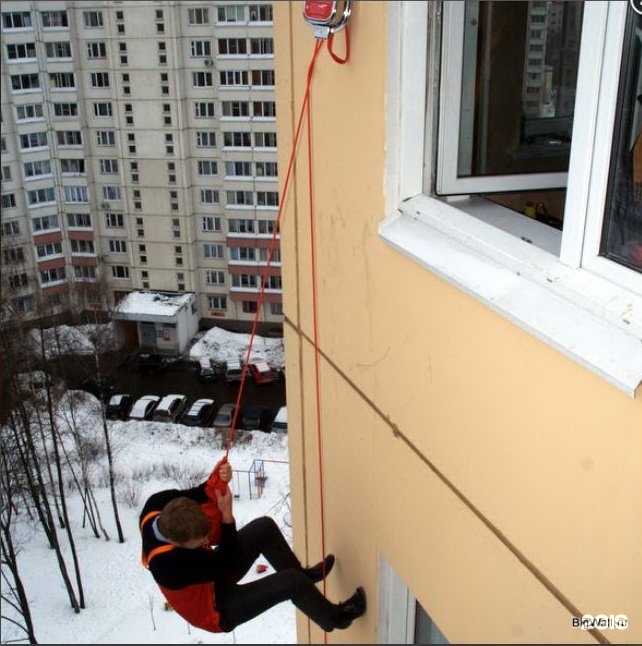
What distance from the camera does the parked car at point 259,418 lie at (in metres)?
5.45

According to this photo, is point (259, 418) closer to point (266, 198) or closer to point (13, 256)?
point (266, 198)

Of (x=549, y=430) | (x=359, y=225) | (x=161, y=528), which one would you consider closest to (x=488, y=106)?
(x=359, y=225)

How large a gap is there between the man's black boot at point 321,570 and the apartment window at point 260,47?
19.2 ft

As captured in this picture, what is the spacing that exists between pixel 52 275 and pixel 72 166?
146 centimetres

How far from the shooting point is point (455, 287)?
0.95 meters

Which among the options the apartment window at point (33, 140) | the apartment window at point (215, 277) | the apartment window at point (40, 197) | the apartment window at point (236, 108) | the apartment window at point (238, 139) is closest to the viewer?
the apartment window at point (238, 139)

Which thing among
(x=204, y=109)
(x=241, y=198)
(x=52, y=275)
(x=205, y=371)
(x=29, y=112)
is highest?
(x=204, y=109)

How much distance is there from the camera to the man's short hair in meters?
1.43

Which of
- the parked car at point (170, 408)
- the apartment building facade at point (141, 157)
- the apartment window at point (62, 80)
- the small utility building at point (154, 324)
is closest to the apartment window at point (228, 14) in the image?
the apartment building facade at point (141, 157)

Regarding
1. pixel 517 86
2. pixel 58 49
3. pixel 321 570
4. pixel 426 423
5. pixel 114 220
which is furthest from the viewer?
pixel 58 49

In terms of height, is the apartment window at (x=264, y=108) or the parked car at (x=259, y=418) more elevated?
the apartment window at (x=264, y=108)

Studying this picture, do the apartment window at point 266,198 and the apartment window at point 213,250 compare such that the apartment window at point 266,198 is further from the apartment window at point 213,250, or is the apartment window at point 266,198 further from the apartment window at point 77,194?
the apartment window at point 77,194

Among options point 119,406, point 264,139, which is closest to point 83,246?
point 119,406

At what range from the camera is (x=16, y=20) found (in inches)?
351
